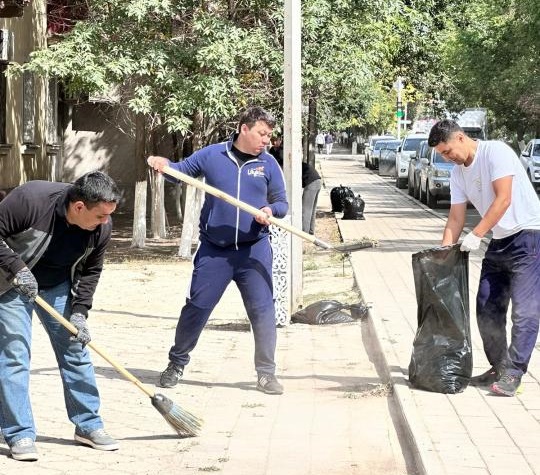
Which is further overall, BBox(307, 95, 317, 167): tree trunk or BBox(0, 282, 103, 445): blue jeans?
BBox(307, 95, 317, 167): tree trunk

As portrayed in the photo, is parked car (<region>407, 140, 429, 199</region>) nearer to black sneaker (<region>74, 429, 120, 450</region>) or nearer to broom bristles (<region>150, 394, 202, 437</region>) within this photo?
broom bristles (<region>150, 394, 202, 437</region>)

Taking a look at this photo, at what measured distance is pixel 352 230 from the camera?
24781 mm

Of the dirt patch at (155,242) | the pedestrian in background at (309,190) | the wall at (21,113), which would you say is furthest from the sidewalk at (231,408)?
the wall at (21,113)

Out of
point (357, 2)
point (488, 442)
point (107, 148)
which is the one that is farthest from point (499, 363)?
point (107, 148)

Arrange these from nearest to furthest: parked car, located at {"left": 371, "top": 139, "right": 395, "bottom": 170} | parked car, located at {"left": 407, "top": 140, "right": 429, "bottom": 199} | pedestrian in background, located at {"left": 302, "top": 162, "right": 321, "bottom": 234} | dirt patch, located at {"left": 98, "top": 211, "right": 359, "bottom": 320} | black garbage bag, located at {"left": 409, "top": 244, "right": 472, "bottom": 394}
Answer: black garbage bag, located at {"left": 409, "top": 244, "right": 472, "bottom": 394}
dirt patch, located at {"left": 98, "top": 211, "right": 359, "bottom": 320}
pedestrian in background, located at {"left": 302, "top": 162, "right": 321, "bottom": 234}
parked car, located at {"left": 407, "top": 140, "right": 429, "bottom": 199}
parked car, located at {"left": 371, "top": 139, "right": 395, "bottom": 170}

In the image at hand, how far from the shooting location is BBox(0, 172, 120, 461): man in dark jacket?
631 cm

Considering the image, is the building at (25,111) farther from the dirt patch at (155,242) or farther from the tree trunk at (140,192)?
the tree trunk at (140,192)

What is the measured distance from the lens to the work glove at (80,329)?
6.58 m

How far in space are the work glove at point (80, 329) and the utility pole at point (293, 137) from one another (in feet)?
20.3

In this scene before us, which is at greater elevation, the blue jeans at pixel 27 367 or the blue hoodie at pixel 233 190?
the blue hoodie at pixel 233 190

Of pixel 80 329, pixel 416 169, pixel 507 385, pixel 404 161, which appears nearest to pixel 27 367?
pixel 80 329

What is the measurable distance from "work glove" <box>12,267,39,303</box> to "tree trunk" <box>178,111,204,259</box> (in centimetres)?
1269

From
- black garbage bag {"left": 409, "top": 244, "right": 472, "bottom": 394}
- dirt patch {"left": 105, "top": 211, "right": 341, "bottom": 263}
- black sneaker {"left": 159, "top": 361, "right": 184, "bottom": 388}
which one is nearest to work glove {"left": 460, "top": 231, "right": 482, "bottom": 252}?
black garbage bag {"left": 409, "top": 244, "right": 472, "bottom": 394}

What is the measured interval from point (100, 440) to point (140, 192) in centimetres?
1480
